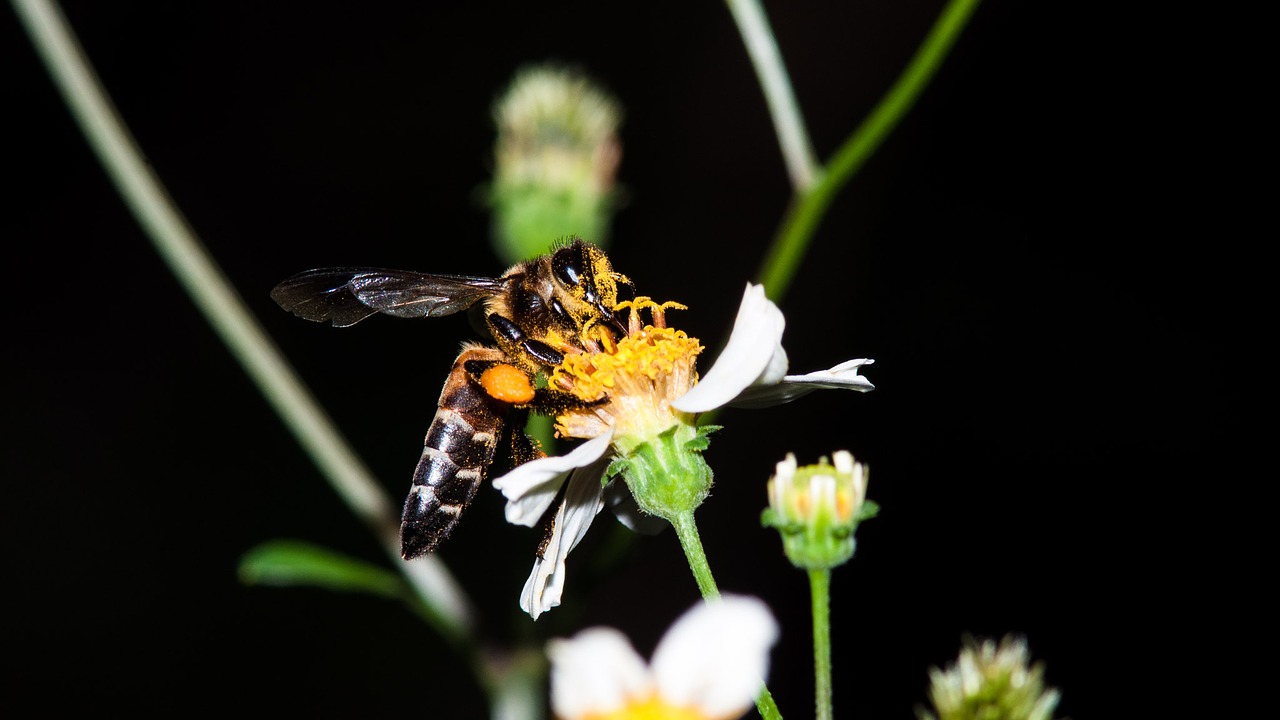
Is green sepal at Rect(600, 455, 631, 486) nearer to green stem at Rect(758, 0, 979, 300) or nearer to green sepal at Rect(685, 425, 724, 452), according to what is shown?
green sepal at Rect(685, 425, 724, 452)

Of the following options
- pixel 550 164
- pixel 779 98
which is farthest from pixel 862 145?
pixel 550 164

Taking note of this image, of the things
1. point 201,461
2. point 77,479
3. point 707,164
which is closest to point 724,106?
point 707,164

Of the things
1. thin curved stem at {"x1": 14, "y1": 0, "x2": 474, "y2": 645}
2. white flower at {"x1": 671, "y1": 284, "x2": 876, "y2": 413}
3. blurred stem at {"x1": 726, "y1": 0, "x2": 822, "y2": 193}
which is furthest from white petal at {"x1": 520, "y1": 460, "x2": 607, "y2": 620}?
blurred stem at {"x1": 726, "y1": 0, "x2": 822, "y2": 193}

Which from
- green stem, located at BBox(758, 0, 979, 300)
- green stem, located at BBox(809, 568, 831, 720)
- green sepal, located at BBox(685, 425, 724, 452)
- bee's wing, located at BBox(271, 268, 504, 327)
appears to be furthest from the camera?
green stem, located at BBox(758, 0, 979, 300)

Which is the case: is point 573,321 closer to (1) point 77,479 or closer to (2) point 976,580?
(2) point 976,580

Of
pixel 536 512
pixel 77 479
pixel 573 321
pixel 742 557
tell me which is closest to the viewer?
pixel 536 512

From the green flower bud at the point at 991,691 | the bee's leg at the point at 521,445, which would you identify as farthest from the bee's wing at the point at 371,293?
the green flower bud at the point at 991,691

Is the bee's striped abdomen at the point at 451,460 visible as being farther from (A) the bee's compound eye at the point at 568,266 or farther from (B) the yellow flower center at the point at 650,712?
(B) the yellow flower center at the point at 650,712
